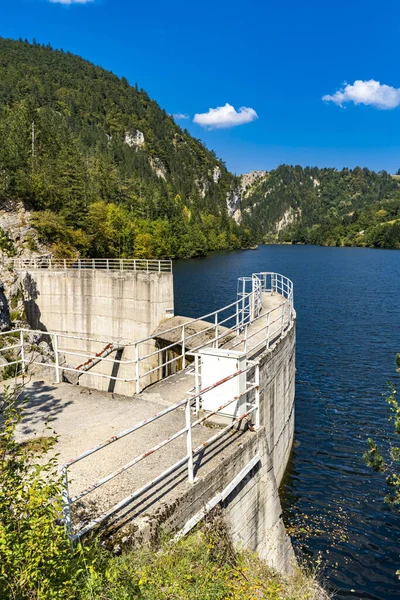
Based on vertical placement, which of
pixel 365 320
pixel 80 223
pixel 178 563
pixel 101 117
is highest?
pixel 101 117

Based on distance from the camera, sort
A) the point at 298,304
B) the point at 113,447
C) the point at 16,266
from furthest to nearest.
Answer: the point at 298,304
the point at 16,266
the point at 113,447

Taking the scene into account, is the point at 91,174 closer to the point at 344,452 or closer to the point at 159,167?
the point at 344,452

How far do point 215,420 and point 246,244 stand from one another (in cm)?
15809

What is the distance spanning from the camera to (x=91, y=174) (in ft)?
272

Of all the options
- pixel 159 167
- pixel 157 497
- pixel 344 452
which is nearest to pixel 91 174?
pixel 344 452

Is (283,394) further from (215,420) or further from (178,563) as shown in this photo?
(178,563)

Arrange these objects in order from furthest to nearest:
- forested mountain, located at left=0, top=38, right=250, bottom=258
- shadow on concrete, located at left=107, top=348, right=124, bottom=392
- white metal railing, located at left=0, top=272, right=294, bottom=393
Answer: forested mountain, located at left=0, top=38, right=250, bottom=258 → shadow on concrete, located at left=107, top=348, right=124, bottom=392 → white metal railing, located at left=0, top=272, right=294, bottom=393

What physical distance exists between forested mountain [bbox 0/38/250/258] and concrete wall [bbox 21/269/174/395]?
12.2m

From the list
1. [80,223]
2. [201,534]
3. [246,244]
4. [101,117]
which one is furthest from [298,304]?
[101,117]

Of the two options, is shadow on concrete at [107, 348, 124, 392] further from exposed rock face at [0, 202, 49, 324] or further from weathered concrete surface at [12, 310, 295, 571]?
weathered concrete surface at [12, 310, 295, 571]

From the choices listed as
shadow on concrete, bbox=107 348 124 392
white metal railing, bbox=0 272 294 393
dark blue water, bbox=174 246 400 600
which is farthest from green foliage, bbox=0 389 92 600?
shadow on concrete, bbox=107 348 124 392

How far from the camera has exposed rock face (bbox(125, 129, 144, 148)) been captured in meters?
186

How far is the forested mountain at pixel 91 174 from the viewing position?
45.6 m

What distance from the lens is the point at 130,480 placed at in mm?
6043
